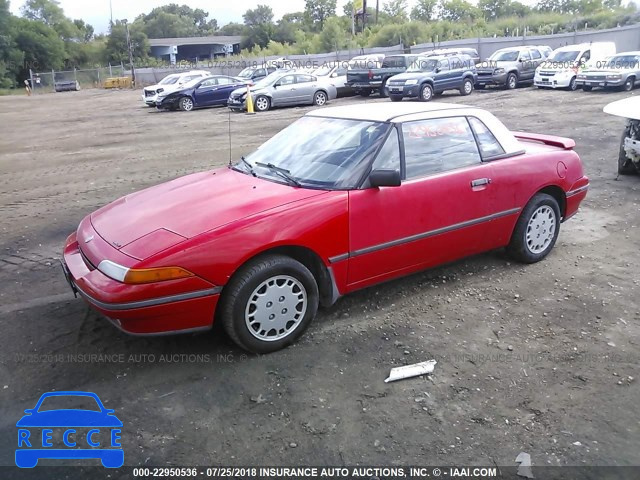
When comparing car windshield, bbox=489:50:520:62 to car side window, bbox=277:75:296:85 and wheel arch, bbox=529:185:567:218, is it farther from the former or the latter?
wheel arch, bbox=529:185:567:218

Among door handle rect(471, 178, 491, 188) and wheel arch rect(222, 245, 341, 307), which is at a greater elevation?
door handle rect(471, 178, 491, 188)

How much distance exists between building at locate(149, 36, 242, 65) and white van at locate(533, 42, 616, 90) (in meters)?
79.3

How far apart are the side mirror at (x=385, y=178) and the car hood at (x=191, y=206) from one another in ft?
1.25

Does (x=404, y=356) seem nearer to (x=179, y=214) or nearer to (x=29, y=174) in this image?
(x=179, y=214)

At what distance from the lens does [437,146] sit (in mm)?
4512

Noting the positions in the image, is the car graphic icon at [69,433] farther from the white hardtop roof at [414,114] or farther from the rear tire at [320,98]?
the rear tire at [320,98]

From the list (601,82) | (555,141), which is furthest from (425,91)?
(555,141)

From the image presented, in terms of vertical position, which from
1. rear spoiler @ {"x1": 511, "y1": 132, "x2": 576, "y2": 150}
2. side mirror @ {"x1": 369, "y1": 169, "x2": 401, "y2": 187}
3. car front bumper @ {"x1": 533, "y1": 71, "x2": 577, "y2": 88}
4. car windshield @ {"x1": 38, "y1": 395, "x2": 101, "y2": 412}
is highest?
car front bumper @ {"x1": 533, "y1": 71, "x2": 577, "y2": 88}

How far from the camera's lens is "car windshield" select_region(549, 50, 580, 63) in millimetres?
22491

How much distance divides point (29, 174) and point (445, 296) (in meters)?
9.18

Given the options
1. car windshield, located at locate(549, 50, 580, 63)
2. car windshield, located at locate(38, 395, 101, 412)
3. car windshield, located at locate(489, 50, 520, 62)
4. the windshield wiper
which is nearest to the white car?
car windshield, located at locate(489, 50, 520, 62)

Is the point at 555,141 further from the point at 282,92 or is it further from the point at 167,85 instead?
the point at 167,85

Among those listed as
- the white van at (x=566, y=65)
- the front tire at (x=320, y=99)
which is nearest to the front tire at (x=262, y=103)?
the front tire at (x=320, y=99)

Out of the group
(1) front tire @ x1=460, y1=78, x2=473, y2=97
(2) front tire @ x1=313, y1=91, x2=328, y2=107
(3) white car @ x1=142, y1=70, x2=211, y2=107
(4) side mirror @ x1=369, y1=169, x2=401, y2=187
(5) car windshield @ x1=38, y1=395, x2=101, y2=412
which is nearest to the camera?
(5) car windshield @ x1=38, y1=395, x2=101, y2=412
